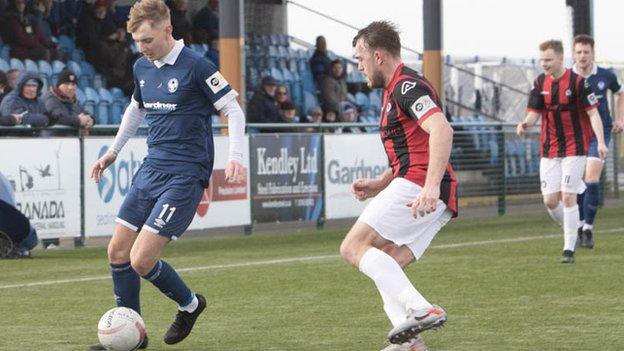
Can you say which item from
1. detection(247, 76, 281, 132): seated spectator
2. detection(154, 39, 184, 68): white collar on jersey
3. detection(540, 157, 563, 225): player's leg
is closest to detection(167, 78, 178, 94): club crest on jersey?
detection(154, 39, 184, 68): white collar on jersey

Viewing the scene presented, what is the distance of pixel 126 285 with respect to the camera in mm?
8531

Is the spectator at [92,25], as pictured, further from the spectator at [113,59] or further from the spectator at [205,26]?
the spectator at [205,26]

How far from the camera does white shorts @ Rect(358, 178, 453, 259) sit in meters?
7.57

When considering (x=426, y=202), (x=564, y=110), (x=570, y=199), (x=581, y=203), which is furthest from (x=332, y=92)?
(x=426, y=202)

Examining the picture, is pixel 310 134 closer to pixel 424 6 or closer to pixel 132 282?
pixel 424 6

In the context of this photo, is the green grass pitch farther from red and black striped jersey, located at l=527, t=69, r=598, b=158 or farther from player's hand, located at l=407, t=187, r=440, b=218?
player's hand, located at l=407, t=187, r=440, b=218

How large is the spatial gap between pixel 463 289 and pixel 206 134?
367 cm

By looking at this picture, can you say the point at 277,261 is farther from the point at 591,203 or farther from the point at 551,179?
the point at 591,203

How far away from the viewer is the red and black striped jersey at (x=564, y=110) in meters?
14.0

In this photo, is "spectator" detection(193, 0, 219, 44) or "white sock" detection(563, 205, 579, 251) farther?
"spectator" detection(193, 0, 219, 44)

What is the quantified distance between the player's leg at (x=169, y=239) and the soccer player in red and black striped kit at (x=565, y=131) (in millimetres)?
5926

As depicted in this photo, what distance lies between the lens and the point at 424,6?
23797 mm

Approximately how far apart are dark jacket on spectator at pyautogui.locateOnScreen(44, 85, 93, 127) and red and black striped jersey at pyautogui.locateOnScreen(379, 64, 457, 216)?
9076mm

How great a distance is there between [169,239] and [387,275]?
1484mm
